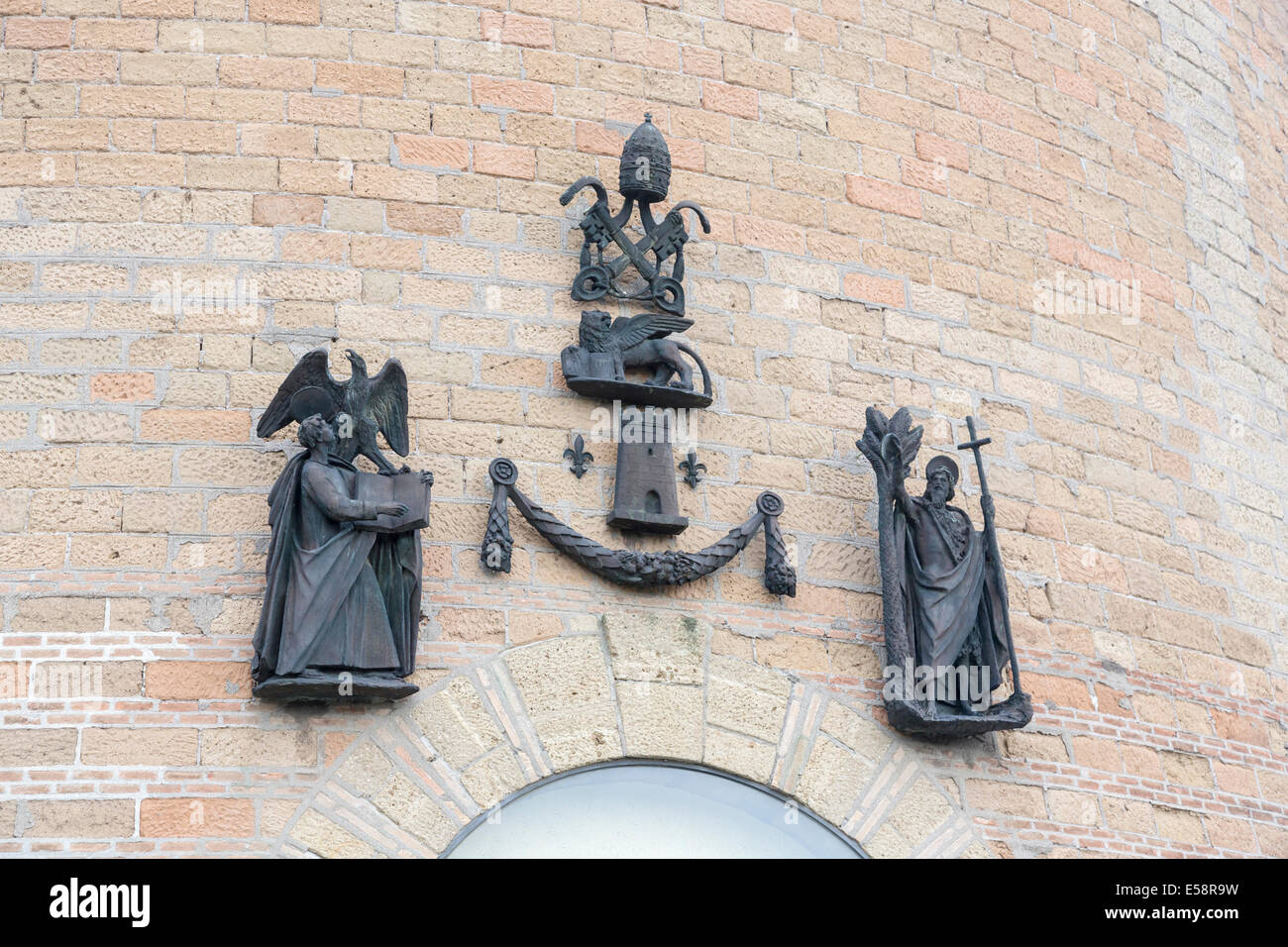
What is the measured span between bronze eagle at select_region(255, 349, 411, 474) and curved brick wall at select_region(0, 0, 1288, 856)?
205mm

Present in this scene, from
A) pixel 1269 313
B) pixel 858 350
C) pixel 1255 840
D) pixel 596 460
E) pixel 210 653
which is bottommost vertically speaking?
pixel 1255 840

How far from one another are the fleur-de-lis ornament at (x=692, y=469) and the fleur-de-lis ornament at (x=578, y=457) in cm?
40

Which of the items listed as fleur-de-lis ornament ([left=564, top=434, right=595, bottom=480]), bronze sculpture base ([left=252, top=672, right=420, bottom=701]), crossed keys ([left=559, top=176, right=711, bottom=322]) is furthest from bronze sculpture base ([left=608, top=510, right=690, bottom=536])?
bronze sculpture base ([left=252, top=672, right=420, bottom=701])

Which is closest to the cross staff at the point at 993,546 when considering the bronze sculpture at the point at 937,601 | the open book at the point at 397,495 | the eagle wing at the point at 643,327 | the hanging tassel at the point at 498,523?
the bronze sculpture at the point at 937,601

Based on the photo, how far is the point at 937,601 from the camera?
6.72 meters

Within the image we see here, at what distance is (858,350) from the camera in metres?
7.35

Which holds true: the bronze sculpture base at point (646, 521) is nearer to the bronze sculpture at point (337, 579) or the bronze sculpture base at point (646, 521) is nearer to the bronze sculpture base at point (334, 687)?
the bronze sculpture at point (337, 579)

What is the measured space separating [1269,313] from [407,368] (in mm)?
4970

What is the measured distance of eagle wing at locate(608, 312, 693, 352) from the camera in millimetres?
6840

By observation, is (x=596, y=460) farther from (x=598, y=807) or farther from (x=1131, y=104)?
(x=1131, y=104)

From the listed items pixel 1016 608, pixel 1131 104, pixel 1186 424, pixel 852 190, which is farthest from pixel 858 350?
pixel 1131 104

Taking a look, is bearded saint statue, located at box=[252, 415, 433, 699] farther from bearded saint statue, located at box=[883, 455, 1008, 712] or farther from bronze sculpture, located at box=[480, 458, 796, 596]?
bearded saint statue, located at box=[883, 455, 1008, 712]

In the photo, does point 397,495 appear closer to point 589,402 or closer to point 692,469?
point 589,402

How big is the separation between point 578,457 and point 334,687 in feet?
4.59
